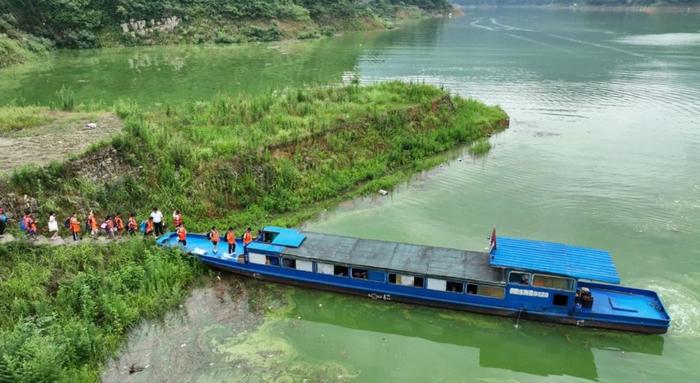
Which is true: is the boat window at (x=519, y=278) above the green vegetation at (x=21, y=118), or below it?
below

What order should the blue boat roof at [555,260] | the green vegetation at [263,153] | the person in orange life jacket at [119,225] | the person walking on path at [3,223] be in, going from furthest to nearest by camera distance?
the green vegetation at [263,153] → the person in orange life jacket at [119,225] → the person walking on path at [3,223] → the blue boat roof at [555,260]

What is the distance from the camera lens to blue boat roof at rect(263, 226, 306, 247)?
61.8ft

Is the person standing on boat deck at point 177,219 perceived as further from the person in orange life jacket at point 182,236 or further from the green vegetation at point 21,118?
the green vegetation at point 21,118

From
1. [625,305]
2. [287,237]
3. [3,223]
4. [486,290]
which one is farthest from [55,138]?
[625,305]

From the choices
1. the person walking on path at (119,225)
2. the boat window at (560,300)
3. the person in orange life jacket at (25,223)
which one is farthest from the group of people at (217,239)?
the boat window at (560,300)

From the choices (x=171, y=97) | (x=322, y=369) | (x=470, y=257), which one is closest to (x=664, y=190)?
(x=470, y=257)

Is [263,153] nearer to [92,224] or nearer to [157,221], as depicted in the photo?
[157,221]

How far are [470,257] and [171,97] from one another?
3212cm

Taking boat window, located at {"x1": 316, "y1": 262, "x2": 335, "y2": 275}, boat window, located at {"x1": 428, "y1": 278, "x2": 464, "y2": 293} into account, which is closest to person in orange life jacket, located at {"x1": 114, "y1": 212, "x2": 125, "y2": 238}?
boat window, located at {"x1": 316, "y1": 262, "x2": 335, "y2": 275}

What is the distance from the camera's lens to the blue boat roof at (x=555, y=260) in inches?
620

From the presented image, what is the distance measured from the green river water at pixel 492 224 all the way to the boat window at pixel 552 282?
5.10 feet

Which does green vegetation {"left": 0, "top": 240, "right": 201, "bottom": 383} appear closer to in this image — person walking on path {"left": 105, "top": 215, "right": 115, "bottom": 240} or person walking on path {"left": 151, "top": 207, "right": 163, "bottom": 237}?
person walking on path {"left": 105, "top": 215, "right": 115, "bottom": 240}

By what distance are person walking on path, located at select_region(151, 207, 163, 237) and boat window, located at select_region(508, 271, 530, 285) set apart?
531 inches

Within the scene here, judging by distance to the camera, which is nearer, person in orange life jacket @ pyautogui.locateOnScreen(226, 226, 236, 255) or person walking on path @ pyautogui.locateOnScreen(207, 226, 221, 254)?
person in orange life jacket @ pyautogui.locateOnScreen(226, 226, 236, 255)
